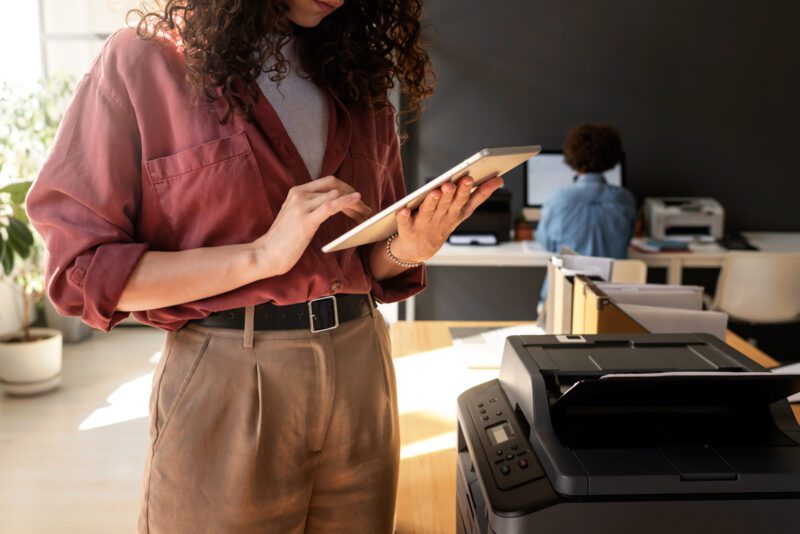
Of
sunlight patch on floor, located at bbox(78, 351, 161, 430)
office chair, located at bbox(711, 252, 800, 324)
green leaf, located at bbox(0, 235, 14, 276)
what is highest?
green leaf, located at bbox(0, 235, 14, 276)

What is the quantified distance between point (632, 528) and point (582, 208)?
3.28 m

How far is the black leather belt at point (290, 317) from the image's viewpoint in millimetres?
1062

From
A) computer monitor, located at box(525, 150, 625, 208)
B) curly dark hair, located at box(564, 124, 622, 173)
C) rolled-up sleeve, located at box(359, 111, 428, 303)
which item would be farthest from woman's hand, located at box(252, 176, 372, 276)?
computer monitor, located at box(525, 150, 625, 208)

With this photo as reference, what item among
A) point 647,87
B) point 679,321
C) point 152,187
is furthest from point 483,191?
point 647,87

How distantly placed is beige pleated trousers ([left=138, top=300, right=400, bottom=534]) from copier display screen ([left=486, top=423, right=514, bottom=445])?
20cm

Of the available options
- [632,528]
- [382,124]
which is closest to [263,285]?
[382,124]

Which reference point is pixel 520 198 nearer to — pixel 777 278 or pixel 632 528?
pixel 777 278

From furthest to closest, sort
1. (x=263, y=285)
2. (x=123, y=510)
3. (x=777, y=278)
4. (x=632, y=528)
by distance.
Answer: (x=777, y=278), (x=123, y=510), (x=263, y=285), (x=632, y=528)

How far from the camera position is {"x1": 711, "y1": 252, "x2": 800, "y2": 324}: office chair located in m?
3.95

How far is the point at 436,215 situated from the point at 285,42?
14.4 inches

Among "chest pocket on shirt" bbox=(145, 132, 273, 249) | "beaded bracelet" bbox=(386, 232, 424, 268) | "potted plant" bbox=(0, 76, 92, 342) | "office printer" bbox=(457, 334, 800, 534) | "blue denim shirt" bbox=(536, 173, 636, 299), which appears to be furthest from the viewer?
"potted plant" bbox=(0, 76, 92, 342)

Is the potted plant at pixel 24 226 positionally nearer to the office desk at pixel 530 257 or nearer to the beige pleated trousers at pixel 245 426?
the office desk at pixel 530 257

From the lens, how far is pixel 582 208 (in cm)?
409

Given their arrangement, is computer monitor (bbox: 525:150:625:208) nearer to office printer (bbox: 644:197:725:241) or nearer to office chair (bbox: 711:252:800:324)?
office printer (bbox: 644:197:725:241)
